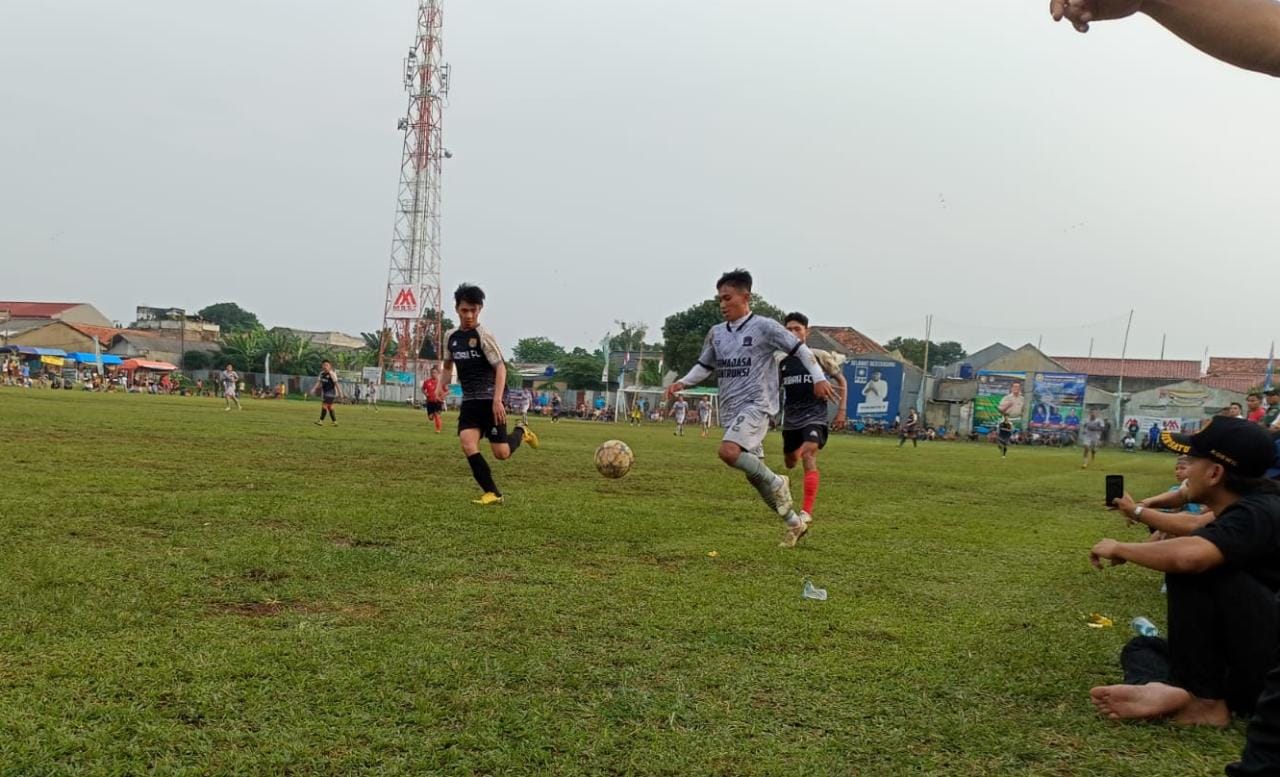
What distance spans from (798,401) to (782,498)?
2291 mm

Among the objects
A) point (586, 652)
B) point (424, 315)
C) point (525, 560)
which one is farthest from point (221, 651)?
point (424, 315)

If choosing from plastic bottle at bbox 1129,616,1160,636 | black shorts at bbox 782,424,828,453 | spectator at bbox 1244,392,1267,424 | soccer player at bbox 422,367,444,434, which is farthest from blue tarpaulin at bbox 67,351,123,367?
plastic bottle at bbox 1129,616,1160,636

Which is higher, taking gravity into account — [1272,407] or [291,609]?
[1272,407]

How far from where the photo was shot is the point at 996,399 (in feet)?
167

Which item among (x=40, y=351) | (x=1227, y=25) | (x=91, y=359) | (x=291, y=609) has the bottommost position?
(x=291, y=609)

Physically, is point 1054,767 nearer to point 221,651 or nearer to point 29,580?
point 221,651

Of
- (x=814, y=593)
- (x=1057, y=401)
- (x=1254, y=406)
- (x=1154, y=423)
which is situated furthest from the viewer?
(x=1057, y=401)

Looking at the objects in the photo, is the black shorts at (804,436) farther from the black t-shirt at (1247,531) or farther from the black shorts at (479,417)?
the black t-shirt at (1247,531)

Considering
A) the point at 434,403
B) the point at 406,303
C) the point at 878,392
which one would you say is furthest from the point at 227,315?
the point at 434,403

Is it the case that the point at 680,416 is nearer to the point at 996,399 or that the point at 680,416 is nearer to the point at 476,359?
the point at 996,399

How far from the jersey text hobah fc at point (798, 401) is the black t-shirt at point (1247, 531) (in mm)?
5519

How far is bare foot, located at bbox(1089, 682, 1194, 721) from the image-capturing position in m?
3.40

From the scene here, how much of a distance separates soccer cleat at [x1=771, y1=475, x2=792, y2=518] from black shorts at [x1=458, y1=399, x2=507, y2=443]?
140 inches

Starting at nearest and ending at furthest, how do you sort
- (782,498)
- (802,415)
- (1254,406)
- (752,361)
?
(782,498)
(752,361)
(802,415)
(1254,406)
